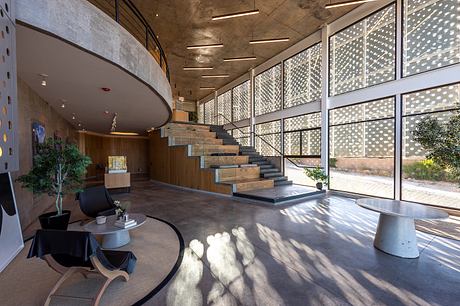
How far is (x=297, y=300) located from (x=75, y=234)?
2.19m

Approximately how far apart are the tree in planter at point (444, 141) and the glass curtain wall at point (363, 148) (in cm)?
191

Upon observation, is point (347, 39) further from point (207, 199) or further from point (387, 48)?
point (207, 199)

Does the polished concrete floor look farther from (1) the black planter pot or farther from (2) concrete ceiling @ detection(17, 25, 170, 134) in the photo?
(2) concrete ceiling @ detection(17, 25, 170, 134)

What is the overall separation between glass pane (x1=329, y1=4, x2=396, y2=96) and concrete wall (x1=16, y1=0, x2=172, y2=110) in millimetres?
6048

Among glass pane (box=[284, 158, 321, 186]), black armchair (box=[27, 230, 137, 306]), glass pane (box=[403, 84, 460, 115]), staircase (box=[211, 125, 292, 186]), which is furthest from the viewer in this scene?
staircase (box=[211, 125, 292, 186])

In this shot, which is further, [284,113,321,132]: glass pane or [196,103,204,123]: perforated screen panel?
[196,103,204,123]: perforated screen panel

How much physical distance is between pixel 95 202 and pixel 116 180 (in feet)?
11.5

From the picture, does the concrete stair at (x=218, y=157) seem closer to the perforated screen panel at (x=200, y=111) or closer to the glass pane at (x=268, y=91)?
the glass pane at (x=268, y=91)

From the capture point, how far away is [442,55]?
4.94 metres

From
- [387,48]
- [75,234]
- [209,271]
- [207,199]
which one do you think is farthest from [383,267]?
[387,48]

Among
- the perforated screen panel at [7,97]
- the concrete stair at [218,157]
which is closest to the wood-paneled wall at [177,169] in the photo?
the concrete stair at [218,157]

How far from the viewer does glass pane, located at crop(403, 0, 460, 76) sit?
15.8 feet

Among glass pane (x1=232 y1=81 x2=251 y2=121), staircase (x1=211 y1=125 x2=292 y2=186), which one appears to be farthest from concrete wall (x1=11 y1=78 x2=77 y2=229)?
glass pane (x1=232 y1=81 x2=251 y2=121)

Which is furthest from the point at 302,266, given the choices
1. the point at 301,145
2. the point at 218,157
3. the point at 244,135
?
the point at 244,135
